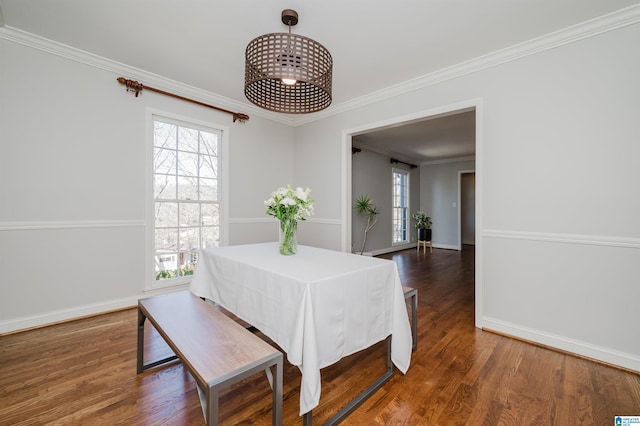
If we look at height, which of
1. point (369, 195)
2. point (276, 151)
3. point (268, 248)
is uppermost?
point (276, 151)

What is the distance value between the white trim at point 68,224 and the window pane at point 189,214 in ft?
1.51

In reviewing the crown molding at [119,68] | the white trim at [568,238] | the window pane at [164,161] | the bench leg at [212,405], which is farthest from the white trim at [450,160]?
the bench leg at [212,405]

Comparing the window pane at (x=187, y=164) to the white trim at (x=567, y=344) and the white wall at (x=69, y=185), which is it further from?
the white trim at (x=567, y=344)

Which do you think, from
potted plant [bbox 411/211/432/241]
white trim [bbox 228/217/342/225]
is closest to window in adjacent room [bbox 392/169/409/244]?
potted plant [bbox 411/211/432/241]

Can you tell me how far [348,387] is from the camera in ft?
5.82

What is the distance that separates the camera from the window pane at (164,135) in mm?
3309

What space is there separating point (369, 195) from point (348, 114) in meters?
2.99

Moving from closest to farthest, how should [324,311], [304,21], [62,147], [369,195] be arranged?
[324,311] → [304,21] → [62,147] → [369,195]

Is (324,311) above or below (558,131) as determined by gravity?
below

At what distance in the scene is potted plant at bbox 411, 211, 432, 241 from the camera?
7.50 metres

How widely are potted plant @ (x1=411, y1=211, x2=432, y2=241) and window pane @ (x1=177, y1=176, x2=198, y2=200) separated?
5.94 m

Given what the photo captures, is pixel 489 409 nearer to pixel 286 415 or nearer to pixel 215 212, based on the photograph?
pixel 286 415

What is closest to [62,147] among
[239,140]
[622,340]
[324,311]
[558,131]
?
[239,140]

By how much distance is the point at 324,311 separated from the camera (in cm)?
140
